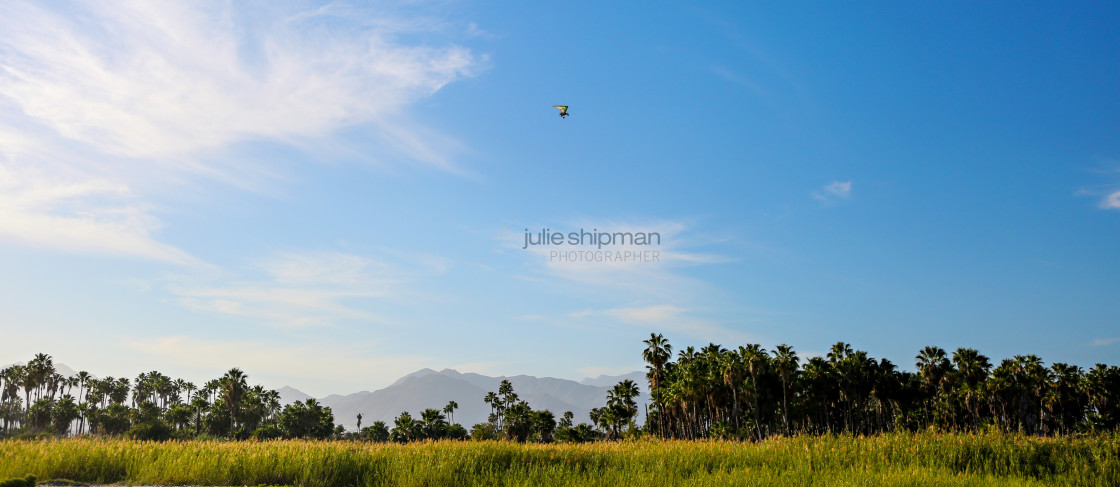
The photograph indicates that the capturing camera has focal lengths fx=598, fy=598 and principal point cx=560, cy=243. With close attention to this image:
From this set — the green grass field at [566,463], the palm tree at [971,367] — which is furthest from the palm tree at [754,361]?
the green grass field at [566,463]

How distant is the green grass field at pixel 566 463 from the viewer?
1753 cm

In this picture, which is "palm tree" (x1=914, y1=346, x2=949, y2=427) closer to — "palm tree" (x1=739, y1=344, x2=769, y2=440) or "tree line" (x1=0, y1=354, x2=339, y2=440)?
"palm tree" (x1=739, y1=344, x2=769, y2=440)

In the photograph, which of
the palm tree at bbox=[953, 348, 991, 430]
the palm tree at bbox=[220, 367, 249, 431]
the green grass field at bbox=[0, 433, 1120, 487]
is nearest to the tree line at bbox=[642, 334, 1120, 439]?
the palm tree at bbox=[953, 348, 991, 430]

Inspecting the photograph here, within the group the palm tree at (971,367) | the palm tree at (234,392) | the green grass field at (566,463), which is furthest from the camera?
the palm tree at (234,392)

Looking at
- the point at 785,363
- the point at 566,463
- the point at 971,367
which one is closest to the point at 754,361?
the point at 785,363

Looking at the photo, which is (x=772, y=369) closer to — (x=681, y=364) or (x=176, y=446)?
(x=681, y=364)

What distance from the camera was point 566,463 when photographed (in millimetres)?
A: 20828

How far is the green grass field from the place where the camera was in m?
17.5

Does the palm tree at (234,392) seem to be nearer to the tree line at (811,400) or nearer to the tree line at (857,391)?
the tree line at (811,400)

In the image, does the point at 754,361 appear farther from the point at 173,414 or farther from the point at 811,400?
the point at 173,414

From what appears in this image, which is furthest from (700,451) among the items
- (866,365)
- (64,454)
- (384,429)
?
(384,429)

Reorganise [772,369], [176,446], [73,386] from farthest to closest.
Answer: [73,386] → [772,369] → [176,446]

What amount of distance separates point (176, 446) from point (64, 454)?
2.88 m

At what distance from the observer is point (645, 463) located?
20719 mm
